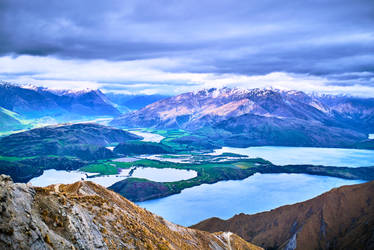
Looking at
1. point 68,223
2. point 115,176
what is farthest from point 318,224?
point 115,176

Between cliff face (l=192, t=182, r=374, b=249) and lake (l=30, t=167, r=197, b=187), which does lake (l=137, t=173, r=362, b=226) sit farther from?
cliff face (l=192, t=182, r=374, b=249)

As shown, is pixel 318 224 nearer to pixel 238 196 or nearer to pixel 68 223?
pixel 68 223

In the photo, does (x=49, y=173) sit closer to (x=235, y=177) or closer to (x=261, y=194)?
(x=235, y=177)

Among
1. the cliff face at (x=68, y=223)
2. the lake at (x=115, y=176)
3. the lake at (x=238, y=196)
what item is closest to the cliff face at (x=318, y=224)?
the lake at (x=238, y=196)

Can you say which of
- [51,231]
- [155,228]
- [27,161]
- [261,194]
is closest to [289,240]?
[155,228]

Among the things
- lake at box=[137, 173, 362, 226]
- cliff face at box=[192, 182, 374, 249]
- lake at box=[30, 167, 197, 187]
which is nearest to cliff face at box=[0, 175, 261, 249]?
cliff face at box=[192, 182, 374, 249]

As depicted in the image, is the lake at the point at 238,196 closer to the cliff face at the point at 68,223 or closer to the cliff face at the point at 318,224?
the cliff face at the point at 318,224

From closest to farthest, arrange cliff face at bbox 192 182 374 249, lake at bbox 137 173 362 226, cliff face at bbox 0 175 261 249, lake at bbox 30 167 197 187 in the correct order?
cliff face at bbox 0 175 261 249
cliff face at bbox 192 182 374 249
lake at bbox 137 173 362 226
lake at bbox 30 167 197 187
